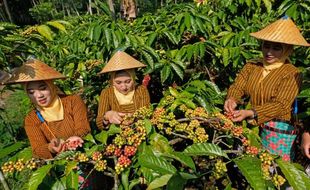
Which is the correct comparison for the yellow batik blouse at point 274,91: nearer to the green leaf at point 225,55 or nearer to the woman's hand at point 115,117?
the green leaf at point 225,55

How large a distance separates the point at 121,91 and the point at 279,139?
3.45 ft

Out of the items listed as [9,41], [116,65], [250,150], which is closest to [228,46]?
[116,65]

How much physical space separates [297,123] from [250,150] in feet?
3.01

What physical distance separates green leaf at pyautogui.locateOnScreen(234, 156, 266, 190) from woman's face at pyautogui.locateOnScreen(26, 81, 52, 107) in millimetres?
1195

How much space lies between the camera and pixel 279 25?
1.97m

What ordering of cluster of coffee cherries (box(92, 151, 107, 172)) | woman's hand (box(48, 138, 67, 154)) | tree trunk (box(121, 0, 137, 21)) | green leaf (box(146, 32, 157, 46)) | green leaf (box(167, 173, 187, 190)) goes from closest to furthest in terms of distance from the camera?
green leaf (box(167, 173, 187, 190))
cluster of coffee cherries (box(92, 151, 107, 172))
woman's hand (box(48, 138, 67, 154))
green leaf (box(146, 32, 157, 46))
tree trunk (box(121, 0, 137, 21))

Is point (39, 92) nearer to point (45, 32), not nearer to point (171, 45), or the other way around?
point (45, 32)

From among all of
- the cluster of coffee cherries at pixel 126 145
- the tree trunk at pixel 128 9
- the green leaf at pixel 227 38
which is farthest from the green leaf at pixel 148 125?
the tree trunk at pixel 128 9

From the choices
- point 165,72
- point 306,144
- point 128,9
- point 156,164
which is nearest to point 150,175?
point 156,164

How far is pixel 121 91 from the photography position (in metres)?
2.12

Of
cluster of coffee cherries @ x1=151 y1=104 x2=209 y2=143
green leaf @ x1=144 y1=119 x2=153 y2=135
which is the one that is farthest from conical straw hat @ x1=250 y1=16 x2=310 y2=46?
green leaf @ x1=144 y1=119 x2=153 y2=135

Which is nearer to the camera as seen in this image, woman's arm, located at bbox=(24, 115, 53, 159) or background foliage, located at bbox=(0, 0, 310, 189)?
woman's arm, located at bbox=(24, 115, 53, 159)

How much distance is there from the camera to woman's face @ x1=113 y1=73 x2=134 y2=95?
2.09m

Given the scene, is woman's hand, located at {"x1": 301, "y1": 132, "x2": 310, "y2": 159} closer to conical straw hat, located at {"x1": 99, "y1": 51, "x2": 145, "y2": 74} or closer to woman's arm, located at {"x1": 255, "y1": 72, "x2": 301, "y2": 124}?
woman's arm, located at {"x1": 255, "y1": 72, "x2": 301, "y2": 124}
